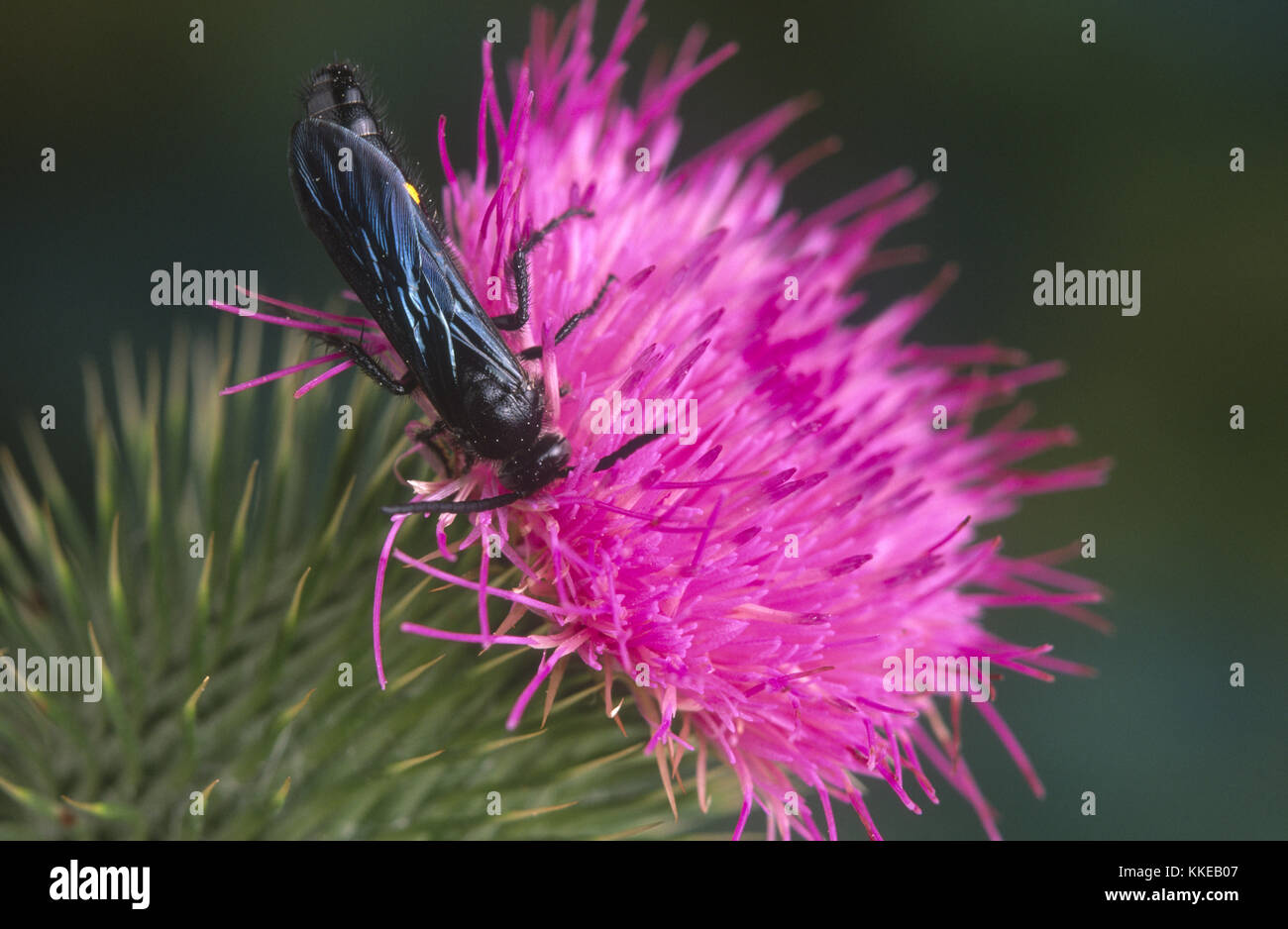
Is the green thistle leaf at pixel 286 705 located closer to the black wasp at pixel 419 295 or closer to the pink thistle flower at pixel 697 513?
the pink thistle flower at pixel 697 513

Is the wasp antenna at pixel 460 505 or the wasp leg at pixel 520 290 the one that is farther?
the wasp leg at pixel 520 290

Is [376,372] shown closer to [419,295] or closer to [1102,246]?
[419,295]

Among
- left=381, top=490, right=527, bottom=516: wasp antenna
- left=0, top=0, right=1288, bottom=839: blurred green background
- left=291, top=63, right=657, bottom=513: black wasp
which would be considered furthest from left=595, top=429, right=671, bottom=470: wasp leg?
left=0, top=0, right=1288, bottom=839: blurred green background

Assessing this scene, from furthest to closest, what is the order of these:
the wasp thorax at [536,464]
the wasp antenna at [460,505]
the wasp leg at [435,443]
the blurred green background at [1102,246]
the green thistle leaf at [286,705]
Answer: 1. the blurred green background at [1102,246]
2. the green thistle leaf at [286,705]
3. the wasp leg at [435,443]
4. the wasp thorax at [536,464]
5. the wasp antenna at [460,505]

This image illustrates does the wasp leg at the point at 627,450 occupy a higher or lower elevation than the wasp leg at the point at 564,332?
lower

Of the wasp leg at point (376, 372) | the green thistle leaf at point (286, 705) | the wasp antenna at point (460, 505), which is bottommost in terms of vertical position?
the green thistle leaf at point (286, 705)

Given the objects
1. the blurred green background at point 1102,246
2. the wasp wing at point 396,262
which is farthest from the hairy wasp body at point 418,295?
the blurred green background at point 1102,246

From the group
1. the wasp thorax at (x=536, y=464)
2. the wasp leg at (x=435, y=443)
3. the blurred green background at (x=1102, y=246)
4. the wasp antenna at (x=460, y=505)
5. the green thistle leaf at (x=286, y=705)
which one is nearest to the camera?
the wasp antenna at (x=460, y=505)

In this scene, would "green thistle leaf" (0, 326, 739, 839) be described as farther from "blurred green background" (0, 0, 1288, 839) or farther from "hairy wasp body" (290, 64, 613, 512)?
"blurred green background" (0, 0, 1288, 839)
